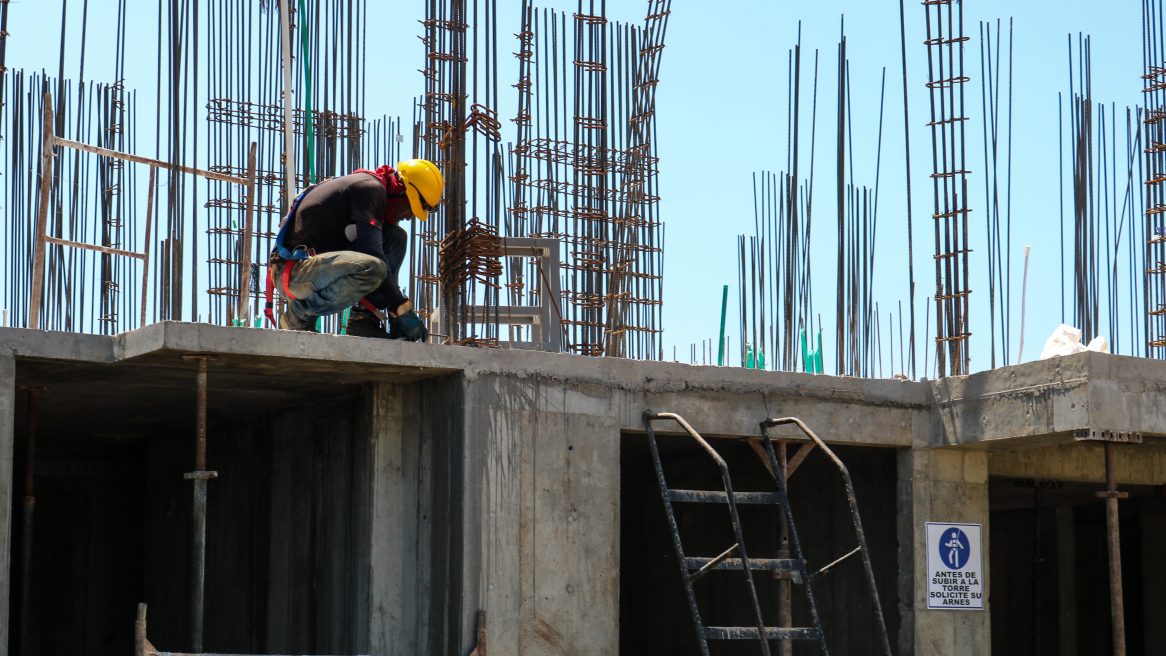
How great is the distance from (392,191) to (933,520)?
171 inches

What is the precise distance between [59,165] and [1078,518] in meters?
11.9

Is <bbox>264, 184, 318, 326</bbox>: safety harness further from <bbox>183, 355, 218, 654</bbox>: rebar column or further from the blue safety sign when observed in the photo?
the blue safety sign

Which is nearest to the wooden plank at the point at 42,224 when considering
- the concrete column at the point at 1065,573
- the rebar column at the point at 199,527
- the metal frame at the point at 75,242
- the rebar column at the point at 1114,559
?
the metal frame at the point at 75,242

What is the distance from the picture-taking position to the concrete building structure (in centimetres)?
892

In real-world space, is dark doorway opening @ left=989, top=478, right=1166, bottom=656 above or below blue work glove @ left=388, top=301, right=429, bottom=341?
below

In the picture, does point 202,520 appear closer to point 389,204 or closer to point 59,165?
point 389,204

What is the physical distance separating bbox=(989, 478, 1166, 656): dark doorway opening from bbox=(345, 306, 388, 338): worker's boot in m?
8.24

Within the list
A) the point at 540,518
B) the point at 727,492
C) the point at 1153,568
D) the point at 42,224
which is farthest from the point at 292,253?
the point at 1153,568

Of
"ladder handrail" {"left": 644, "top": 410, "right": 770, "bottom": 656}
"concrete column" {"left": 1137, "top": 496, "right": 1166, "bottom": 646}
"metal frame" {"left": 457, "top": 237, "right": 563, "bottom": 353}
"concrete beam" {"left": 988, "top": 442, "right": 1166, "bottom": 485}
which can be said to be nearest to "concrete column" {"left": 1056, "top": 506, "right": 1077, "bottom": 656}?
"concrete column" {"left": 1137, "top": 496, "right": 1166, "bottom": 646}

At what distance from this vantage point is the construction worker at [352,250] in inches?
353

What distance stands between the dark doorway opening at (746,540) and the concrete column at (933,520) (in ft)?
0.71

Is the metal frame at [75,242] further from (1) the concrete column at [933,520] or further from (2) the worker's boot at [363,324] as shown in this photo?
(1) the concrete column at [933,520]

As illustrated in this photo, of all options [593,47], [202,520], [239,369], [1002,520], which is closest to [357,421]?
[239,369]

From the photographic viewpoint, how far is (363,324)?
9367 millimetres
